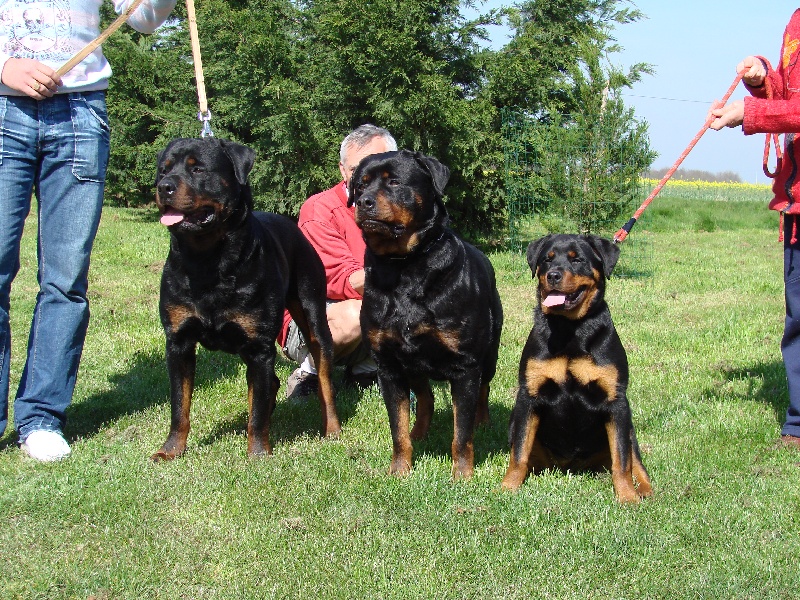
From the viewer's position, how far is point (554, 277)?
381cm

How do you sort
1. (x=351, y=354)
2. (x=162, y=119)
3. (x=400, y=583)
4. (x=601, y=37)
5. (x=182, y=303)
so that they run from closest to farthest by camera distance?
(x=400, y=583)
(x=182, y=303)
(x=351, y=354)
(x=601, y=37)
(x=162, y=119)

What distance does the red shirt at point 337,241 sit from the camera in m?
5.73

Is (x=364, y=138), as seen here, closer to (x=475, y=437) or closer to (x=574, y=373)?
(x=475, y=437)

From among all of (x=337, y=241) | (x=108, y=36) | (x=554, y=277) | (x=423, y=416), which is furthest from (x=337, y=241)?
(x=554, y=277)

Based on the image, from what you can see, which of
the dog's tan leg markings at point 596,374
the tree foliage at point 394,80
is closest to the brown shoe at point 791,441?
the dog's tan leg markings at point 596,374

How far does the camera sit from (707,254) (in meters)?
13.5

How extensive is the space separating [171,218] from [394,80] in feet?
25.5

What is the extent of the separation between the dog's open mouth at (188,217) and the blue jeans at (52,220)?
2.22 ft

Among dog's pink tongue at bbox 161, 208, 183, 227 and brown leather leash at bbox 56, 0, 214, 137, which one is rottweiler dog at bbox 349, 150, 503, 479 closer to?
dog's pink tongue at bbox 161, 208, 183, 227

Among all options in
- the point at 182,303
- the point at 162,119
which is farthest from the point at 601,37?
the point at 182,303

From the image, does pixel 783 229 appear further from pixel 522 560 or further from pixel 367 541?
pixel 367 541

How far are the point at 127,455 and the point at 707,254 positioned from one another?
1153 cm

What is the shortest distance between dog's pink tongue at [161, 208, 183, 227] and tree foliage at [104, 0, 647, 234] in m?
7.37

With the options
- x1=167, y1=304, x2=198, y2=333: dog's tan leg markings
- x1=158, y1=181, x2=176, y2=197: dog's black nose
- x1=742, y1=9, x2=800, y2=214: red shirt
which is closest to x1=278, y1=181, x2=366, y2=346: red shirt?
x1=167, y1=304, x2=198, y2=333: dog's tan leg markings
